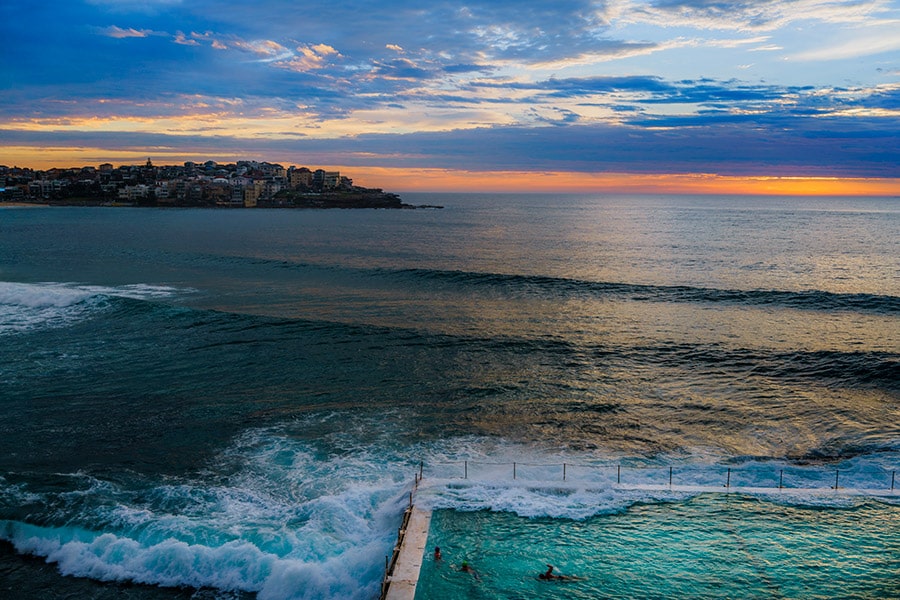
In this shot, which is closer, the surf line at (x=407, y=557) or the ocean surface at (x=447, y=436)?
the surf line at (x=407, y=557)

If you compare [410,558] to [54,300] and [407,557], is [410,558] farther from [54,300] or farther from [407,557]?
[54,300]

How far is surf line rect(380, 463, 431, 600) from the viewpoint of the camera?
45.8ft

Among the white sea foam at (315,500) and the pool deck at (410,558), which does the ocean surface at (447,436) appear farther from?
the pool deck at (410,558)

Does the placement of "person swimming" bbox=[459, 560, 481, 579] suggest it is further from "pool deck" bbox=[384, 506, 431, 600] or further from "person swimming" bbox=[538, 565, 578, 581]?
"person swimming" bbox=[538, 565, 578, 581]

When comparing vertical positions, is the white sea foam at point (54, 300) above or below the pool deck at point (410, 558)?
above

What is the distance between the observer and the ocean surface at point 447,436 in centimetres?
1512

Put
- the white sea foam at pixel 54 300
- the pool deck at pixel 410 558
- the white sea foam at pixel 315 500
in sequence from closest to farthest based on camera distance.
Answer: the pool deck at pixel 410 558
the white sea foam at pixel 315 500
the white sea foam at pixel 54 300

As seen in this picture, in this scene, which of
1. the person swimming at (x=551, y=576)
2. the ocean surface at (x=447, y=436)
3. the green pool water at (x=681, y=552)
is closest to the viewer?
the green pool water at (x=681, y=552)

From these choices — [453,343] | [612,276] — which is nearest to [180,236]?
[612,276]

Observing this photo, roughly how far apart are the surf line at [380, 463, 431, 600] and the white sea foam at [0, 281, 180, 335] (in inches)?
1208

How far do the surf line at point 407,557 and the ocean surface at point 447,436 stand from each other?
1.38ft

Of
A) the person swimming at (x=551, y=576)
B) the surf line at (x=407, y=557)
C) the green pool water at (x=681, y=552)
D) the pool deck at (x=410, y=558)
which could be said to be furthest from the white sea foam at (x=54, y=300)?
the person swimming at (x=551, y=576)

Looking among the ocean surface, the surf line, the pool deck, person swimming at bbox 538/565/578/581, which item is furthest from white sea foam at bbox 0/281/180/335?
person swimming at bbox 538/565/578/581

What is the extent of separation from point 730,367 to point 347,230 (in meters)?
88.4
